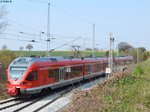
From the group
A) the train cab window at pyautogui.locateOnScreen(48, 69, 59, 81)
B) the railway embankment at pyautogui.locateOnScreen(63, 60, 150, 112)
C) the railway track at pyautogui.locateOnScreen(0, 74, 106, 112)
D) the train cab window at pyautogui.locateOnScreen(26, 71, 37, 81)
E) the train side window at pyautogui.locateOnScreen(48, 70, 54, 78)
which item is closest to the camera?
the railway embankment at pyautogui.locateOnScreen(63, 60, 150, 112)

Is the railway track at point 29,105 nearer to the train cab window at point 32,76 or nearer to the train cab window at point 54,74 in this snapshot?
the train cab window at point 32,76

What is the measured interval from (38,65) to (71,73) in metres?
8.16

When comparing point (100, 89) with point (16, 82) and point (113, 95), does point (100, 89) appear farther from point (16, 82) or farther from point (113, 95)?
point (16, 82)

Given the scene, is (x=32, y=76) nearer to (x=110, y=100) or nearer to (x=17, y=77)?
(x=17, y=77)

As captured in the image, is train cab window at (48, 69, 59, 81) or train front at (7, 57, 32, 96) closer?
train front at (7, 57, 32, 96)

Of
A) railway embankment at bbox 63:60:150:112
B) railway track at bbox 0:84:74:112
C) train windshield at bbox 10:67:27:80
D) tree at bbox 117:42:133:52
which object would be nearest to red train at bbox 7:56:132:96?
train windshield at bbox 10:67:27:80

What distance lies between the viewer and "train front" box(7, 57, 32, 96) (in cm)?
2590

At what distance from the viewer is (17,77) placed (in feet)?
86.2

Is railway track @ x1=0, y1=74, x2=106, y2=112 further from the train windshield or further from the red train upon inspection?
the train windshield

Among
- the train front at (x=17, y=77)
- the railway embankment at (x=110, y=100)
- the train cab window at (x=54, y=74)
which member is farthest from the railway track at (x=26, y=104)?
the railway embankment at (x=110, y=100)

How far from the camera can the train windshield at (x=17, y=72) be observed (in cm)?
2625

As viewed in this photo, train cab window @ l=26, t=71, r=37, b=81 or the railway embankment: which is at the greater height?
the railway embankment

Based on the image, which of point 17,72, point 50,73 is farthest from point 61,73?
point 17,72

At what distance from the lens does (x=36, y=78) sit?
26703 millimetres
